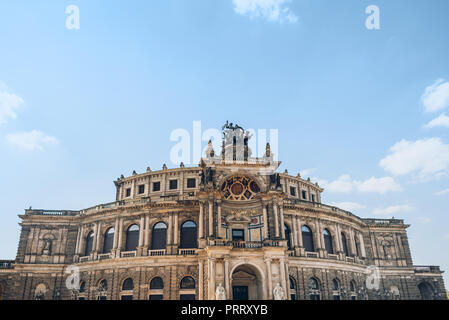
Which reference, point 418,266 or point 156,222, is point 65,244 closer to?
point 156,222

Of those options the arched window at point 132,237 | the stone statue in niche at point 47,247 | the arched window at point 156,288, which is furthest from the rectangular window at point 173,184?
the stone statue in niche at point 47,247

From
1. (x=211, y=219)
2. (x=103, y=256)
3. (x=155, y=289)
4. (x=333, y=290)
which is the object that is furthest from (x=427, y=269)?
(x=103, y=256)

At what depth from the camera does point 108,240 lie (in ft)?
151

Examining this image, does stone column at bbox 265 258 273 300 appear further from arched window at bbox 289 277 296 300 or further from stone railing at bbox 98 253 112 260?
stone railing at bbox 98 253 112 260

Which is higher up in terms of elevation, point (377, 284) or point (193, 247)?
point (193, 247)

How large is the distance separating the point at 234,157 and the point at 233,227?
8.74 m

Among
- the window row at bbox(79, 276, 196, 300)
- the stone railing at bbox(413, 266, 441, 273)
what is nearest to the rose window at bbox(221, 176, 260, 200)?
the window row at bbox(79, 276, 196, 300)

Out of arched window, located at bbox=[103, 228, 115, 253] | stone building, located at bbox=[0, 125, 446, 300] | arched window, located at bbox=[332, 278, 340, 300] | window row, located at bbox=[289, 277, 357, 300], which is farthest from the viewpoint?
arched window, located at bbox=[103, 228, 115, 253]

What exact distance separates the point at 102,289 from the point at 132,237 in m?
7.37

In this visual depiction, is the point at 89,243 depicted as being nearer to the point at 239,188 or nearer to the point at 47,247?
the point at 47,247

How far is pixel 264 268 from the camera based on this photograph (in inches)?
1410

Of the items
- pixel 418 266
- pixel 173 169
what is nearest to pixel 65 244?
pixel 173 169

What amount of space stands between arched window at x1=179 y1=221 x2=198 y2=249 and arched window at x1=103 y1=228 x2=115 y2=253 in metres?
10.3

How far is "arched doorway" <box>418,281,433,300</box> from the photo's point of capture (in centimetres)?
5531
